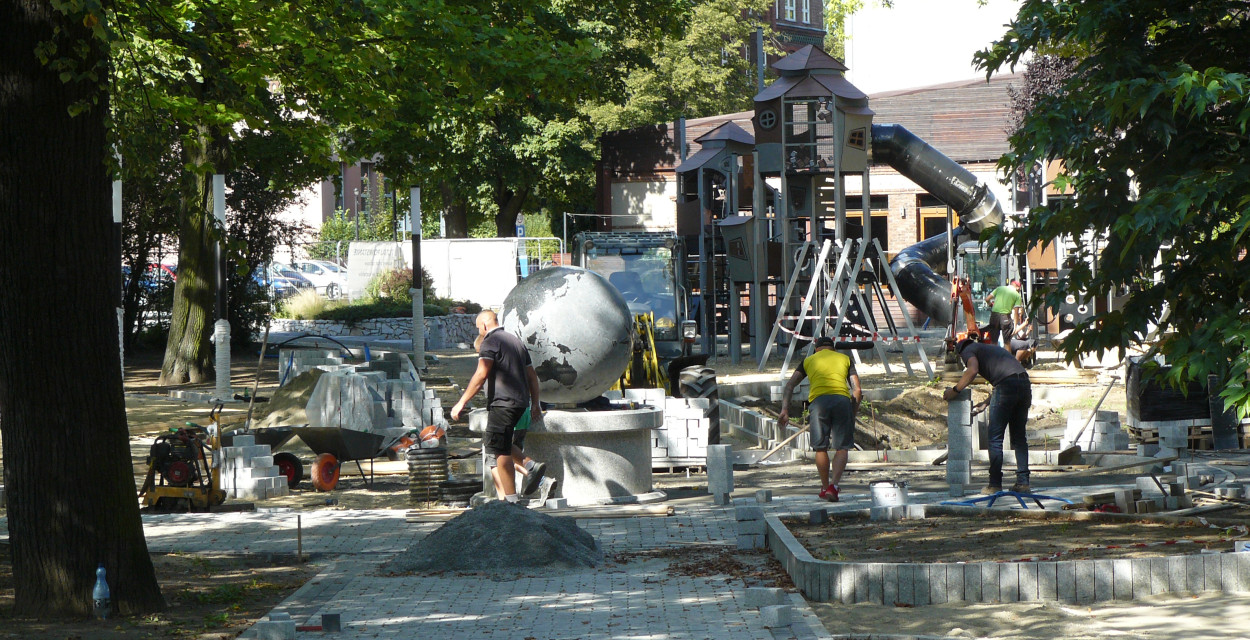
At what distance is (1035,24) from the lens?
9.96m

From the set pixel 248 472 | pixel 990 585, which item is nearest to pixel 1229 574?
pixel 990 585

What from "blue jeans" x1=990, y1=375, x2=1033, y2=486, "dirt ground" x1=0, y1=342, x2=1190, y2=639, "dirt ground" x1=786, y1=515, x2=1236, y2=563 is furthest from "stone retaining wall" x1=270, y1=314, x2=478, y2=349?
"dirt ground" x1=786, y1=515, x2=1236, y2=563

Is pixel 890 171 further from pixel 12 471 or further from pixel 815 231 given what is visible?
pixel 12 471

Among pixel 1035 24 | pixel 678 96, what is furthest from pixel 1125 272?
pixel 678 96

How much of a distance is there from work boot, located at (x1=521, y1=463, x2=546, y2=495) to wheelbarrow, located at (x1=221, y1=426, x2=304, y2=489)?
3208 millimetres

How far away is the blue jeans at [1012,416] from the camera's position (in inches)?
479

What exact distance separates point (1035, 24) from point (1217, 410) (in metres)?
6.88

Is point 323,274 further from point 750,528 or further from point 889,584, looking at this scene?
point 889,584

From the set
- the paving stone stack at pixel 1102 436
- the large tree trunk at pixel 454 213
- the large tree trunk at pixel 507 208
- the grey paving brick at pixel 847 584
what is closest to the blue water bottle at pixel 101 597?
the grey paving brick at pixel 847 584

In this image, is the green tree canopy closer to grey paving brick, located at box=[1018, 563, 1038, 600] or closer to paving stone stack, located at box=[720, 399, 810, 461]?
grey paving brick, located at box=[1018, 563, 1038, 600]

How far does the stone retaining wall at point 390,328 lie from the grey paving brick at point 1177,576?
1139 inches

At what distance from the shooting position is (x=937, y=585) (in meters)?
7.43

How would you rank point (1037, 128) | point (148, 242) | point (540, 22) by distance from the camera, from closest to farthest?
point (1037, 128)
point (540, 22)
point (148, 242)

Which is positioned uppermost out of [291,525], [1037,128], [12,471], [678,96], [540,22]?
[678,96]
